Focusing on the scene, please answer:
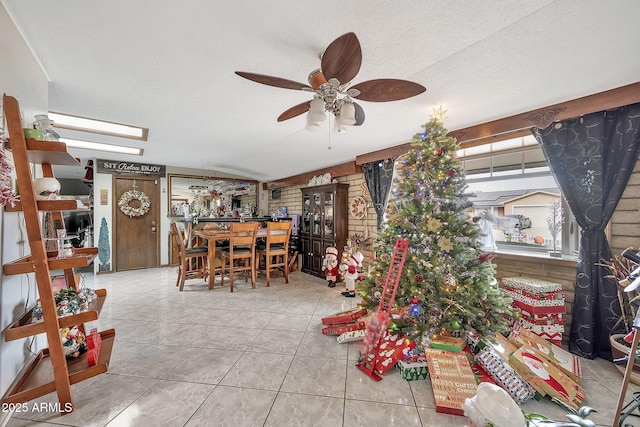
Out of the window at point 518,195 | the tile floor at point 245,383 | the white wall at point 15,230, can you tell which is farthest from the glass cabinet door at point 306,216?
the white wall at point 15,230

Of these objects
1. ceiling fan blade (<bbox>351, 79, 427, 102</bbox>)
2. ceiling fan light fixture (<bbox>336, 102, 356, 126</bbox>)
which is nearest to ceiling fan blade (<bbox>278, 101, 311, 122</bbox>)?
ceiling fan light fixture (<bbox>336, 102, 356, 126</bbox>)

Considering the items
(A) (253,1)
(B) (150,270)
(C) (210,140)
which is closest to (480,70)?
(A) (253,1)

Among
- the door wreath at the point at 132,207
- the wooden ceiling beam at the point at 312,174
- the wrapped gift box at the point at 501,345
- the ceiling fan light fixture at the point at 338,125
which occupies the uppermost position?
the wooden ceiling beam at the point at 312,174

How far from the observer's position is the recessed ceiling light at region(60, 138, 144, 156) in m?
3.72

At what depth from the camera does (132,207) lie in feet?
17.3

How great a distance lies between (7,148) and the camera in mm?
1371

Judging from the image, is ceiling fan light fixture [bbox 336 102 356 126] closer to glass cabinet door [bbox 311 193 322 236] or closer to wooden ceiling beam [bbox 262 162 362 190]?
wooden ceiling beam [bbox 262 162 362 190]

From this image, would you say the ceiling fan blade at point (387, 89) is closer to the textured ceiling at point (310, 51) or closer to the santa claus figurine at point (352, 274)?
the textured ceiling at point (310, 51)

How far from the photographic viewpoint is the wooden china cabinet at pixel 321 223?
14.4 feet

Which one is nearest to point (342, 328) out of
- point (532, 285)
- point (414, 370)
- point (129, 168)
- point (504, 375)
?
point (414, 370)

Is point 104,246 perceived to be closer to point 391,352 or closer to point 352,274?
point 352,274

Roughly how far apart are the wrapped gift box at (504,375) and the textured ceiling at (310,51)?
81.3 inches

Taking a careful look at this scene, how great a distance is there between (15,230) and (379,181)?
3767 millimetres

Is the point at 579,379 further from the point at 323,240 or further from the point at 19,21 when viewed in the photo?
the point at 19,21
